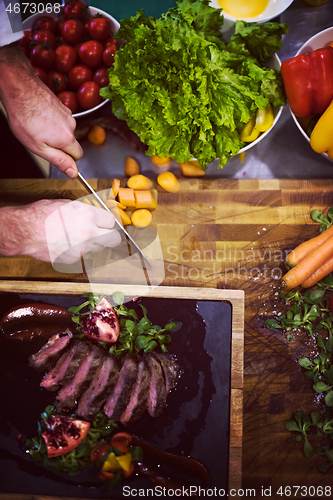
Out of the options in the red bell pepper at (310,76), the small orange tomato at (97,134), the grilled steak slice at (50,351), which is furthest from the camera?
the small orange tomato at (97,134)

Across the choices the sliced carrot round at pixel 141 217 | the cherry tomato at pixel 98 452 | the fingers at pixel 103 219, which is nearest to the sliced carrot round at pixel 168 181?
the sliced carrot round at pixel 141 217

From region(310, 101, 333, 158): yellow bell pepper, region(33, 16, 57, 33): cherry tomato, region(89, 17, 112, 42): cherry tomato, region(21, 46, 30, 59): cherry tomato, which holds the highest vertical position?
region(33, 16, 57, 33): cherry tomato

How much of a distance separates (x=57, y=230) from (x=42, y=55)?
813mm

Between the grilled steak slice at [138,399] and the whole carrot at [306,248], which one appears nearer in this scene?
the grilled steak slice at [138,399]

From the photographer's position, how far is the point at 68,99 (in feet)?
5.82

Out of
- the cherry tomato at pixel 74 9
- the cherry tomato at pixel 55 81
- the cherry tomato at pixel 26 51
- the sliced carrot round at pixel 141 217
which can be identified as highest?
the cherry tomato at pixel 74 9

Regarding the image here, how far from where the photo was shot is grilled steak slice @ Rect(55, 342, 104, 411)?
1.61 metres

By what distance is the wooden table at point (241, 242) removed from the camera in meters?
1.73

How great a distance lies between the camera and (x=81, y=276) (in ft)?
5.98

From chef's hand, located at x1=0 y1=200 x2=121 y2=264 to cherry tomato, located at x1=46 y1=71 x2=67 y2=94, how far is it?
1.77 ft

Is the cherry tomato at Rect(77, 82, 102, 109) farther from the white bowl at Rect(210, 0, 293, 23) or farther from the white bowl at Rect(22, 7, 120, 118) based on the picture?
the white bowl at Rect(210, 0, 293, 23)

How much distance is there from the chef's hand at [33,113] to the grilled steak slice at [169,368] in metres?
0.88

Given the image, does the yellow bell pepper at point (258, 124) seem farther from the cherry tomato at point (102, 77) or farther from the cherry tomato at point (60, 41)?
the cherry tomato at point (60, 41)

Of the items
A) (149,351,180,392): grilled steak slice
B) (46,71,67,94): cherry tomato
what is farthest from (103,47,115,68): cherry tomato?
(149,351,180,392): grilled steak slice
